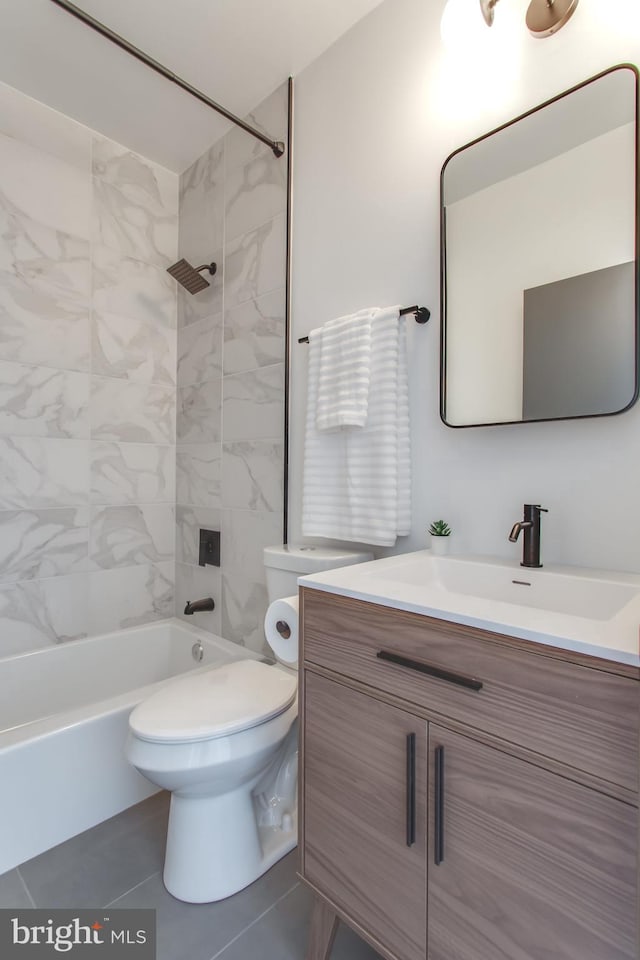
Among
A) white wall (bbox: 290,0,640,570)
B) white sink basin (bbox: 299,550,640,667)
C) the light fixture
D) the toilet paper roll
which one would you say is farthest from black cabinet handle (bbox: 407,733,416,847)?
the light fixture

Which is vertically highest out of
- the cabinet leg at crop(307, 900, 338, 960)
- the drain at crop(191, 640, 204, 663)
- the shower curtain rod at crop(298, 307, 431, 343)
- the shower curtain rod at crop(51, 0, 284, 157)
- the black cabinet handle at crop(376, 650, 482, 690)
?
the shower curtain rod at crop(51, 0, 284, 157)

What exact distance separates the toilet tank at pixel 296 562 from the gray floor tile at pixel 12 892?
975mm

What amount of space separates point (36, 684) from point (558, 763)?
77.3 inches

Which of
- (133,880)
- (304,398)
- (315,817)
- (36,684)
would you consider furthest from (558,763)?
(36,684)

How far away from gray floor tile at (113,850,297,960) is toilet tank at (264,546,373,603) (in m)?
0.75

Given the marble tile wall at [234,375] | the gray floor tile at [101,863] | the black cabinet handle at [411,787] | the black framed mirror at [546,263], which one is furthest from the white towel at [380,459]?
the gray floor tile at [101,863]

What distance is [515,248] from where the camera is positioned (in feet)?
3.88

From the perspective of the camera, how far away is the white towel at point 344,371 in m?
1.39

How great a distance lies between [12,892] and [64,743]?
342 mm

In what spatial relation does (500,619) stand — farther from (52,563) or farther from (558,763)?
(52,563)

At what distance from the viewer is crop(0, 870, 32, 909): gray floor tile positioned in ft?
3.89

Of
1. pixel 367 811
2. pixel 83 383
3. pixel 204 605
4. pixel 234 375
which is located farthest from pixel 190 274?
pixel 367 811

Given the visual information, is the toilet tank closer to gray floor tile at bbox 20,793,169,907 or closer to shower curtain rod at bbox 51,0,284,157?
gray floor tile at bbox 20,793,169,907

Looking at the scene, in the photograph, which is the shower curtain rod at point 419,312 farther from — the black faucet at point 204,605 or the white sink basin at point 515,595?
the black faucet at point 204,605
